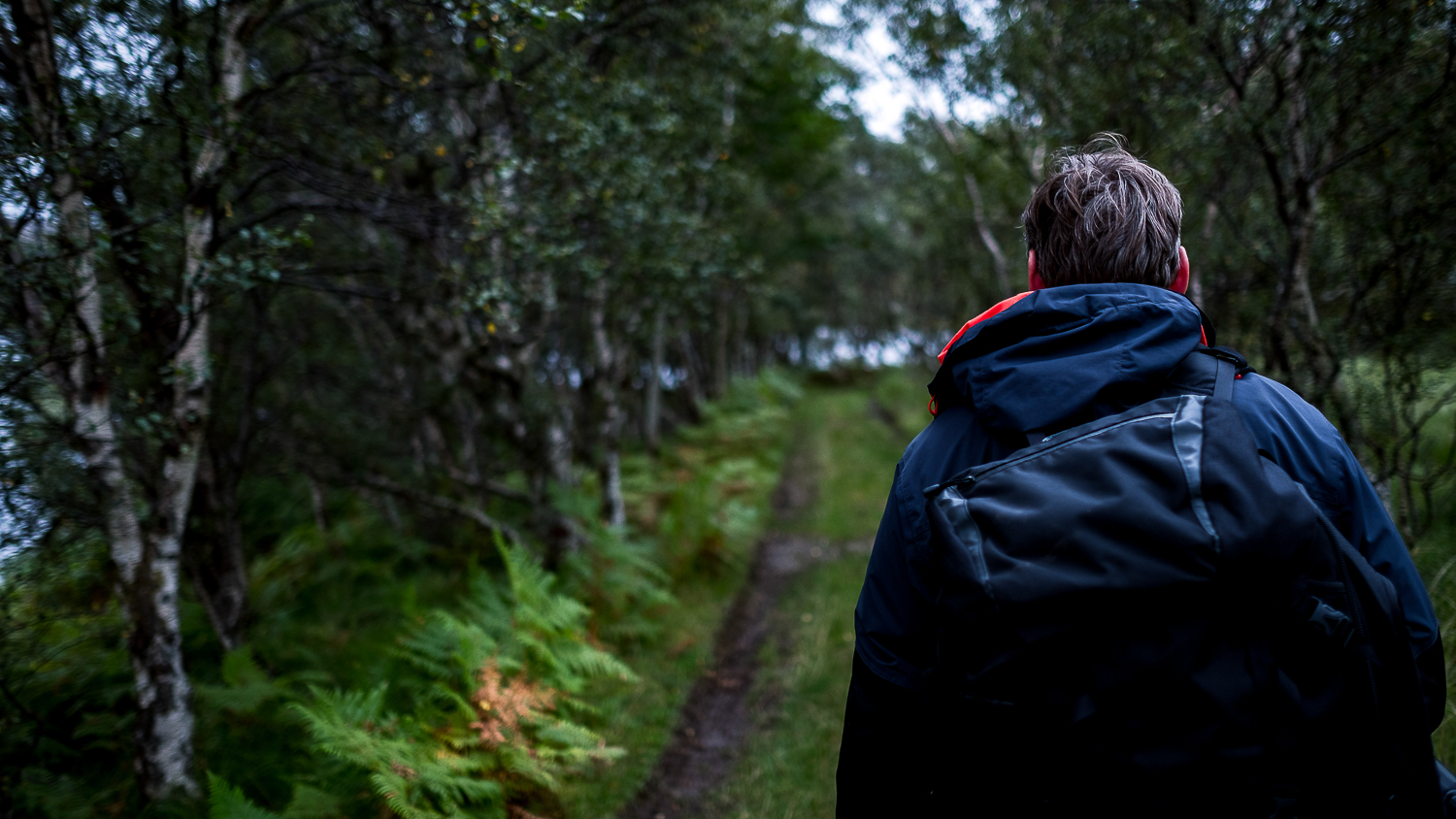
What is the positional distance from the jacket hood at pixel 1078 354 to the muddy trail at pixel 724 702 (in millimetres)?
4419

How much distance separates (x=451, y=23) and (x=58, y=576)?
4.49m

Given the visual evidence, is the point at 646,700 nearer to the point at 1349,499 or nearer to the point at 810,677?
the point at 810,677

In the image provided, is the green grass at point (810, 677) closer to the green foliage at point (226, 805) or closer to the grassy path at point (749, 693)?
the grassy path at point (749, 693)

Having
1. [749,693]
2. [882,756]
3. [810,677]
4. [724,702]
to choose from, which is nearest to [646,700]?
[724,702]

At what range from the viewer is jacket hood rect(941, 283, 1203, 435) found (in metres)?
1.54

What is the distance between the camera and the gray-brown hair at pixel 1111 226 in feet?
5.78

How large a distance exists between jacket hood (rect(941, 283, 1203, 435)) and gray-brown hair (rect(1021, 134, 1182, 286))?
0.14m

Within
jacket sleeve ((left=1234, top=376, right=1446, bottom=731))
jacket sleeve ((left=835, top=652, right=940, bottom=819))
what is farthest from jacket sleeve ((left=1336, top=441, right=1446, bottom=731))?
jacket sleeve ((left=835, top=652, right=940, bottom=819))

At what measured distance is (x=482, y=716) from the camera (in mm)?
4711

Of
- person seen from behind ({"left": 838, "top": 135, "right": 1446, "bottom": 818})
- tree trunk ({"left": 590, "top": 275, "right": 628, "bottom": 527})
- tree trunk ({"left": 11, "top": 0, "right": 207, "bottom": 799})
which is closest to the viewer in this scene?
person seen from behind ({"left": 838, "top": 135, "right": 1446, "bottom": 818})

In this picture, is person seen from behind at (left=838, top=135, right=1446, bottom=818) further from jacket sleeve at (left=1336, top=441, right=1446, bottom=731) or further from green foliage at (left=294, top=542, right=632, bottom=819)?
green foliage at (left=294, top=542, right=632, bottom=819)

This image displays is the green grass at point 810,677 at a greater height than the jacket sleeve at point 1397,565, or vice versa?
the jacket sleeve at point 1397,565

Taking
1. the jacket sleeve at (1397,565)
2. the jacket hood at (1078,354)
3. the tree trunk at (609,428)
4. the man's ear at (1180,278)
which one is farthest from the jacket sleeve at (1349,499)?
the tree trunk at (609,428)

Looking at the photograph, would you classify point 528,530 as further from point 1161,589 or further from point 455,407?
point 1161,589
